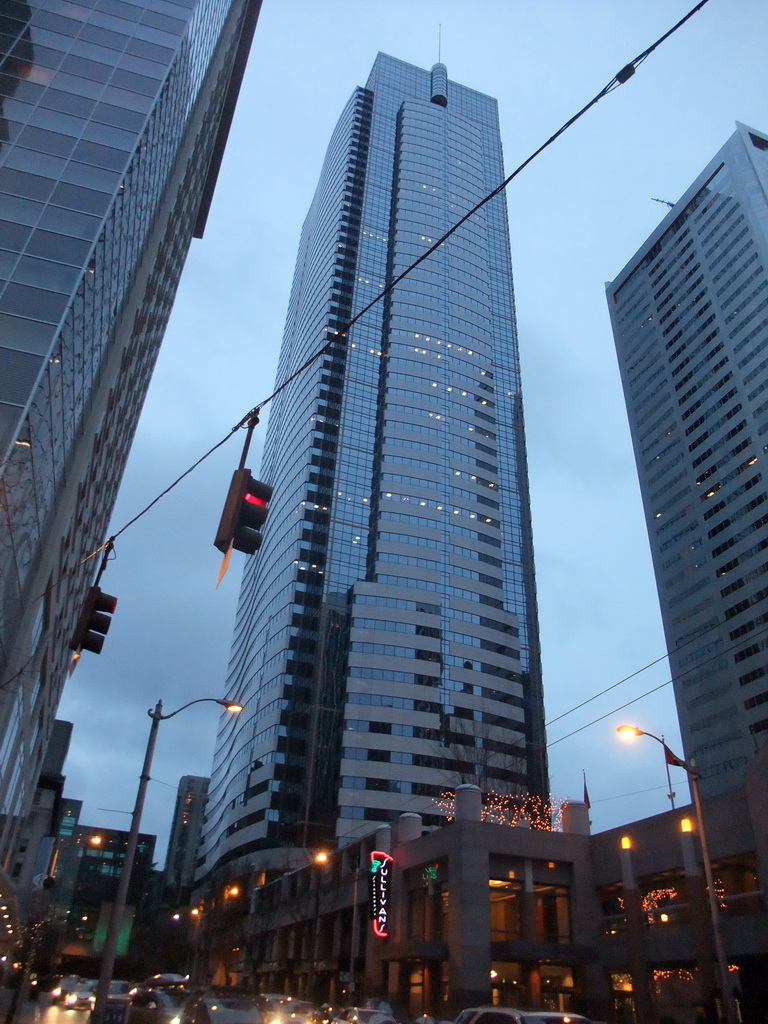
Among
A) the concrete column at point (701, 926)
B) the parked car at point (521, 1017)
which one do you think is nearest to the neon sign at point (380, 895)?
the concrete column at point (701, 926)

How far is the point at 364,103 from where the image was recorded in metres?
186

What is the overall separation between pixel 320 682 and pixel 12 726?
83372mm

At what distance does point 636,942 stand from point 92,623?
32.8 meters

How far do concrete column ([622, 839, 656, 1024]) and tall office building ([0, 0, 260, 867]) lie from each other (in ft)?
91.9

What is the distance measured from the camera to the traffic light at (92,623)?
12.4 metres

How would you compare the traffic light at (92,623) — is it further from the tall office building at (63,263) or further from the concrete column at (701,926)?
the concrete column at (701,926)

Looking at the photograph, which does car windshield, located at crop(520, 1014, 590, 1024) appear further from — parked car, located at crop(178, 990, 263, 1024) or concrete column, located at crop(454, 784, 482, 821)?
concrete column, located at crop(454, 784, 482, 821)

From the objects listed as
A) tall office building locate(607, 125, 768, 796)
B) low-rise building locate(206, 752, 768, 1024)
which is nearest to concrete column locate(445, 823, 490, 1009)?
low-rise building locate(206, 752, 768, 1024)

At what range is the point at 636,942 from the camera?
35219mm

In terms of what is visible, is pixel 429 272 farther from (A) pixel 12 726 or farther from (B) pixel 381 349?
(A) pixel 12 726

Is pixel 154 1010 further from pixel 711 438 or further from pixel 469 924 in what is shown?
pixel 711 438

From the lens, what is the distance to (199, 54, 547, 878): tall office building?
10844 cm

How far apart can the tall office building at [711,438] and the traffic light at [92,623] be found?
135 meters

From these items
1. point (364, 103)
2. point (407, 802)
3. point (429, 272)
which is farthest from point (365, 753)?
point (364, 103)
